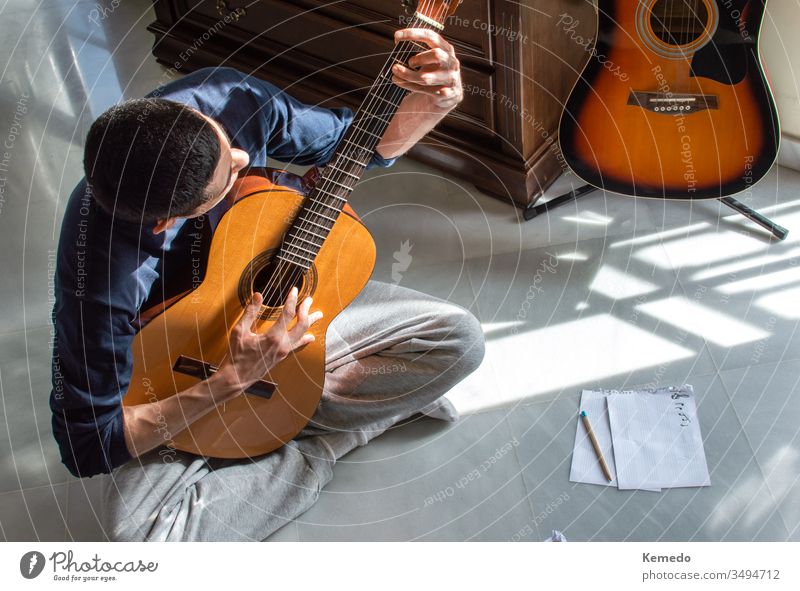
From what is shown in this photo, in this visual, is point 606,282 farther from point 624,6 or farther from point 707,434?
point 624,6

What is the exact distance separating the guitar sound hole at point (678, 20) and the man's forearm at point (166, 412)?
3.36 feet

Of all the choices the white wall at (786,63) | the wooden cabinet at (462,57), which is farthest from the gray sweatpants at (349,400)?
the white wall at (786,63)

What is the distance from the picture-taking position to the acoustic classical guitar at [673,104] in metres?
1.60

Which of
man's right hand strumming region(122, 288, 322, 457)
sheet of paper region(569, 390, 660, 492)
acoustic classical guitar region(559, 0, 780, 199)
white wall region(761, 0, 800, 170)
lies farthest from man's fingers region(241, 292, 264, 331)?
white wall region(761, 0, 800, 170)

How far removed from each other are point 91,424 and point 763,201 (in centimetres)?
145

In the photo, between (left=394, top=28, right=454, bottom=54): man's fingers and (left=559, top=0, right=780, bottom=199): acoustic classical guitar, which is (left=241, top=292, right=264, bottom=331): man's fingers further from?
(left=559, top=0, right=780, bottom=199): acoustic classical guitar

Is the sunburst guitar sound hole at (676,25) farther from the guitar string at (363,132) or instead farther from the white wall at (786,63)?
the guitar string at (363,132)

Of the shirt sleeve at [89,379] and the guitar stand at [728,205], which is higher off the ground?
the guitar stand at [728,205]

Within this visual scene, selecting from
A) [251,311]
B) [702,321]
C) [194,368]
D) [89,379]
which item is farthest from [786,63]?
[89,379]

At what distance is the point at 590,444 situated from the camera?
1.62 m

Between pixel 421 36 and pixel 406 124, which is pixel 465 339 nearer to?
pixel 406 124

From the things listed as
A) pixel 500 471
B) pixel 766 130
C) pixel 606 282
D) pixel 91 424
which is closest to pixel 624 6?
pixel 766 130

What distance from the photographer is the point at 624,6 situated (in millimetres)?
1625

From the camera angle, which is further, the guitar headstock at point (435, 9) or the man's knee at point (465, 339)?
the man's knee at point (465, 339)
